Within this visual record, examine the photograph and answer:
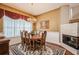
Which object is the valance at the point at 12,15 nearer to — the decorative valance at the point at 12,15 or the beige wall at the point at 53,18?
the decorative valance at the point at 12,15

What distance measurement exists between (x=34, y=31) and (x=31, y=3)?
51 cm

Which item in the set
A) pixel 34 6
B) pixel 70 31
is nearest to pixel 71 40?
pixel 70 31

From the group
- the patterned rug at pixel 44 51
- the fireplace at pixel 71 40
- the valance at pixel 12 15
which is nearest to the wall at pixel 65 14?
the fireplace at pixel 71 40

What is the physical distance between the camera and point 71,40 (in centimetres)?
193

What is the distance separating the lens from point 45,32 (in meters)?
1.93

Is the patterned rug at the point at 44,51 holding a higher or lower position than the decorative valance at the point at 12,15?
lower

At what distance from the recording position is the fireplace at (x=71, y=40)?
72.0 inches

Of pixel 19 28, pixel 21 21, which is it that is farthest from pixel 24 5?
pixel 19 28

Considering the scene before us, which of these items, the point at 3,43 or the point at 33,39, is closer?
the point at 3,43

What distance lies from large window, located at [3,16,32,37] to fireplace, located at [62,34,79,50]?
0.68 meters

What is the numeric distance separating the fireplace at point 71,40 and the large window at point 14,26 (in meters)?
0.68

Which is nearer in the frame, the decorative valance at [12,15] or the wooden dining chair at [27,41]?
the decorative valance at [12,15]

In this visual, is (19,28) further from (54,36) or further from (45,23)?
(54,36)

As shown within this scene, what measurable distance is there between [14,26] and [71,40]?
109cm
